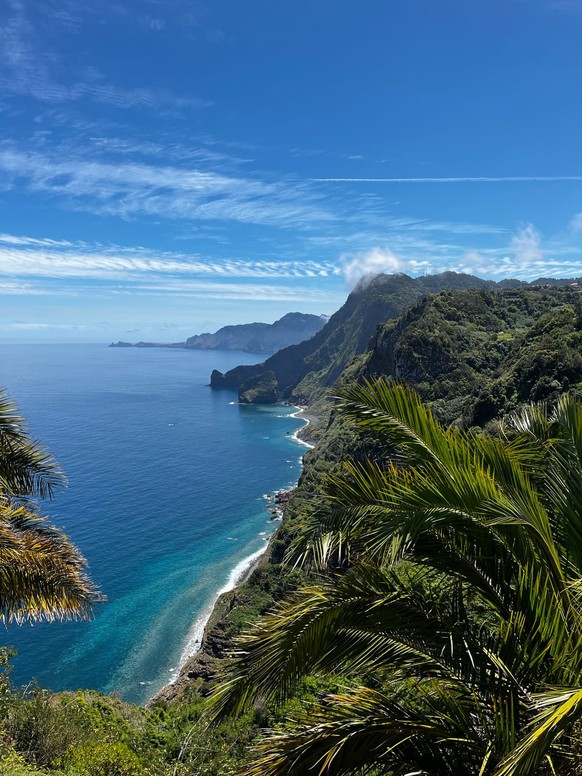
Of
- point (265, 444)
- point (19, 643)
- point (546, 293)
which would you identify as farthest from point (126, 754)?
point (546, 293)

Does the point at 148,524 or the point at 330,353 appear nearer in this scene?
the point at 148,524

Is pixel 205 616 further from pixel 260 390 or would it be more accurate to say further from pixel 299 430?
pixel 260 390

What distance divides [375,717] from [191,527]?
61.2 meters

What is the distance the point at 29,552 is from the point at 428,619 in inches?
215

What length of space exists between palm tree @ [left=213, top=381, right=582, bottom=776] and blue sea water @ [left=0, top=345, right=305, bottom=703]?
64.0 ft

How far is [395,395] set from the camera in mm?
5043

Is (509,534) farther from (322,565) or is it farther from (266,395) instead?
(266,395)

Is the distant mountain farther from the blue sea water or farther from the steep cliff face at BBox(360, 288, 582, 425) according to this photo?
the steep cliff face at BBox(360, 288, 582, 425)

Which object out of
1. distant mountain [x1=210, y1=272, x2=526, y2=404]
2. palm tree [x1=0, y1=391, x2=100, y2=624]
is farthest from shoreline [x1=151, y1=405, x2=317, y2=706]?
distant mountain [x1=210, y1=272, x2=526, y2=404]

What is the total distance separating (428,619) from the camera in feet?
14.4

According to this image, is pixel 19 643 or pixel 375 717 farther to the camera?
pixel 19 643

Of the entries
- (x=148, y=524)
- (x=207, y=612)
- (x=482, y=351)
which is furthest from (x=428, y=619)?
(x=482, y=351)

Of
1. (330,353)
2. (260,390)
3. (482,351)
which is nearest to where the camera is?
(482,351)

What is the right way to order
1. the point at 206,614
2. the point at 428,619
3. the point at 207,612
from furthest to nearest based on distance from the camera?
the point at 207,612 < the point at 206,614 < the point at 428,619
